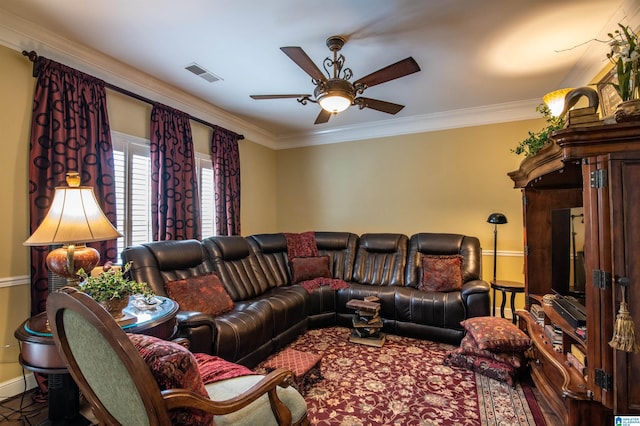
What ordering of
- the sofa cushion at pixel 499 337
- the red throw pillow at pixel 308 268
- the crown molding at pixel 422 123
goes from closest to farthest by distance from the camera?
the sofa cushion at pixel 499 337 < the crown molding at pixel 422 123 < the red throw pillow at pixel 308 268

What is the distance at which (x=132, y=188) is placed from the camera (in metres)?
3.17

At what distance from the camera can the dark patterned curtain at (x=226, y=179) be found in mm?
4168

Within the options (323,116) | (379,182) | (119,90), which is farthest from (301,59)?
(379,182)

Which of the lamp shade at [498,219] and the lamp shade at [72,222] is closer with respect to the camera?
the lamp shade at [72,222]

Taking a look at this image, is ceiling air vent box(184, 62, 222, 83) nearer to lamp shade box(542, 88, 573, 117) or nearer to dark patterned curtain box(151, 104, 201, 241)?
→ dark patterned curtain box(151, 104, 201, 241)

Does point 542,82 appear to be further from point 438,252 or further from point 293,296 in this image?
point 293,296

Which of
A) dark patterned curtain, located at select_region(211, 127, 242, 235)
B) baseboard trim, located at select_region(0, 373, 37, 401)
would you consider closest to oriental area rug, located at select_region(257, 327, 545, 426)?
baseboard trim, located at select_region(0, 373, 37, 401)

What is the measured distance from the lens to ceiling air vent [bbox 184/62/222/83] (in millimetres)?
2951

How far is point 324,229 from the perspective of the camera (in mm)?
5289

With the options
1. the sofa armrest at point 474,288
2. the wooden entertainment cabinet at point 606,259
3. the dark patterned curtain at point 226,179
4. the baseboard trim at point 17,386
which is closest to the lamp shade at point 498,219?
the sofa armrest at point 474,288

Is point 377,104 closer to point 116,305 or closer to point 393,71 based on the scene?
point 393,71

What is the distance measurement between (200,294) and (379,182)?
3.16m

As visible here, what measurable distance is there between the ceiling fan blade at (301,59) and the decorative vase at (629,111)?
5.71 feet

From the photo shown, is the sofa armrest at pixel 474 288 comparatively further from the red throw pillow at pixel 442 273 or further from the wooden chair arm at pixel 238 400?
the wooden chair arm at pixel 238 400
